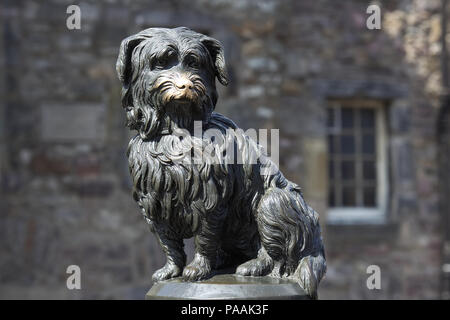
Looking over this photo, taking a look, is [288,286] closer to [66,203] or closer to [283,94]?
[66,203]

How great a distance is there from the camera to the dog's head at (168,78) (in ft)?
9.48

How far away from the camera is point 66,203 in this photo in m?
7.33

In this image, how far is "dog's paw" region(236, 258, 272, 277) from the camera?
305 centimetres

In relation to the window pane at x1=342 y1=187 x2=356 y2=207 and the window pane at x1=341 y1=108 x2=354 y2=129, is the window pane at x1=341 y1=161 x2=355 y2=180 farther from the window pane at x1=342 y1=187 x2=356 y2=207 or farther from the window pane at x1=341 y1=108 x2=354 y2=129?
the window pane at x1=341 y1=108 x2=354 y2=129

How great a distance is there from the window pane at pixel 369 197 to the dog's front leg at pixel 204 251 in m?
5.87

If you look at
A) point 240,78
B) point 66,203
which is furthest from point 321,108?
point 66,203

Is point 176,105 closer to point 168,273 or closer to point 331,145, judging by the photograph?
point 168,273

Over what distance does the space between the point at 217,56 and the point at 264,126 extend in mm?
4601

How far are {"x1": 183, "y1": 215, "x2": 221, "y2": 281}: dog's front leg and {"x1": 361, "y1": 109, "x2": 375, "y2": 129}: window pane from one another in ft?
19.6

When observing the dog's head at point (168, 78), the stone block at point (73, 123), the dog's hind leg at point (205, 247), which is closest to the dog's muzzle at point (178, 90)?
the dog's head at point (168, 78)

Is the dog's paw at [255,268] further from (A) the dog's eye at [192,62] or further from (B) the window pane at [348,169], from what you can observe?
(B) the window pane at [348,169]
